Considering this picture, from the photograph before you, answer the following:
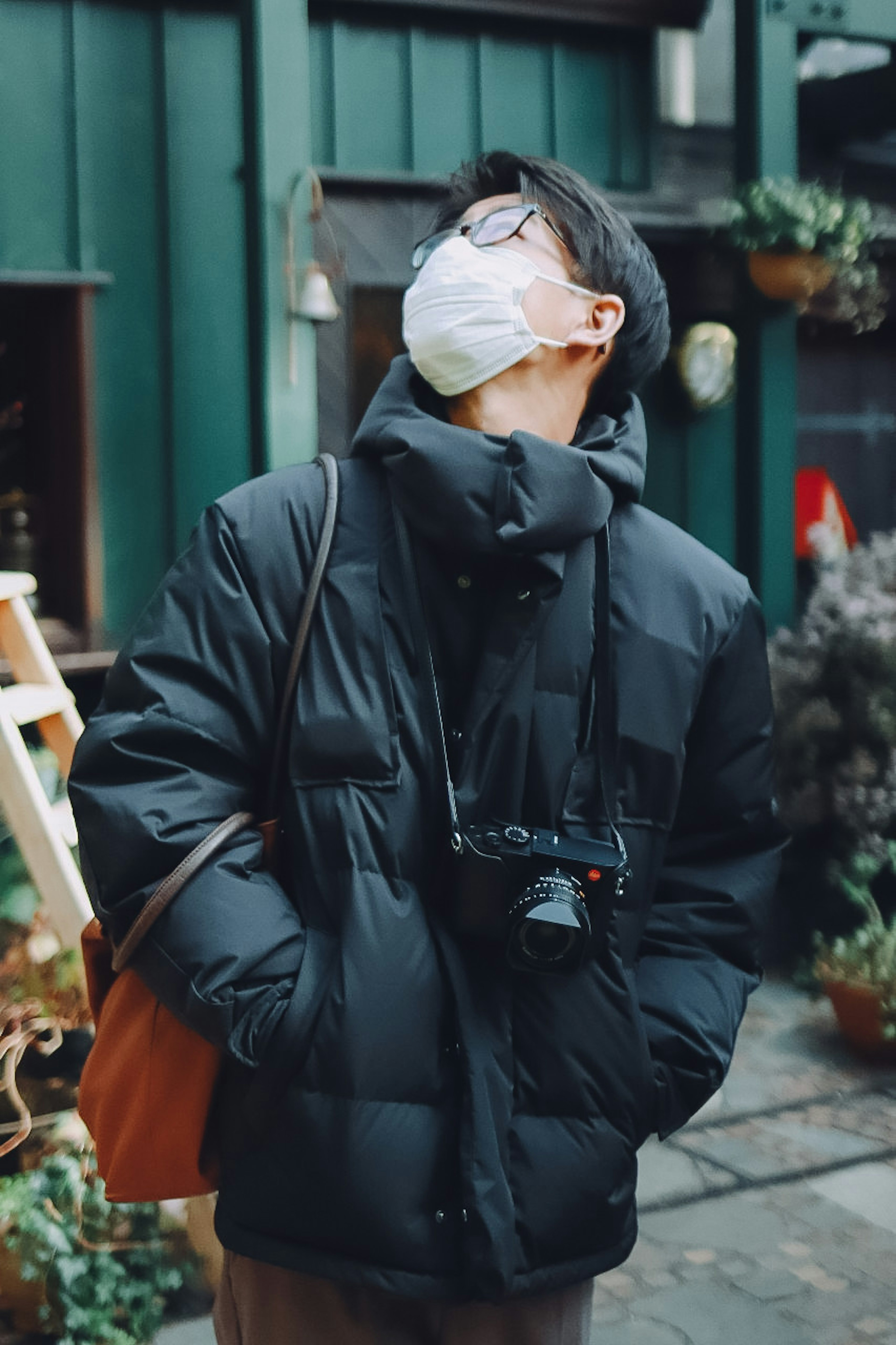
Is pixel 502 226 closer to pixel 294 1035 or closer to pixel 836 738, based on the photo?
pixel 294 1035

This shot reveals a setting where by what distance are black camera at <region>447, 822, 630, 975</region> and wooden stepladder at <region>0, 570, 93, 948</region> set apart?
4.09ft

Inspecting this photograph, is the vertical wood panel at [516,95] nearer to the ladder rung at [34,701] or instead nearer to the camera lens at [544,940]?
the ladder rung at [34,701]

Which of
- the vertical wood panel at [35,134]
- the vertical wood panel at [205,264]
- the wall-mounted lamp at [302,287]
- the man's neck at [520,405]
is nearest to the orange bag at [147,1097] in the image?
the man's neck at [520,405]

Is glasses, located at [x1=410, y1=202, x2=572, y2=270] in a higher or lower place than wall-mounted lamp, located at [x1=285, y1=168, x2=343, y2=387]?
lower

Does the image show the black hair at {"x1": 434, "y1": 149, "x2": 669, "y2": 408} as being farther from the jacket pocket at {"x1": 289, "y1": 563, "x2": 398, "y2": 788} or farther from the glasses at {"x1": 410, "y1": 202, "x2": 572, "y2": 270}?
the jacket pocket at {"x1": 289, "y1": 563, "x2": 398, "y2": 788}

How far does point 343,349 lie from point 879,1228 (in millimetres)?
3145

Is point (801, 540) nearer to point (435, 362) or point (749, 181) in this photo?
point (749, 181)

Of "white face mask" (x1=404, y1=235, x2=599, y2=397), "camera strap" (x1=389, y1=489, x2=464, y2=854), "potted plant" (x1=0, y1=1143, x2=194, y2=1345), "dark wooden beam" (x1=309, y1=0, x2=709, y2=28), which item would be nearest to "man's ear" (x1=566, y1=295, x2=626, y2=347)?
"white face mask" (x1=404, y1=235, x2=599, y2=397)

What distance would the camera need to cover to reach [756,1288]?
310 cm

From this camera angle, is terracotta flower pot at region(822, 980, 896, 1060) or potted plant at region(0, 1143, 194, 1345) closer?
potted plant at region(0, 1143, 194, 1345)

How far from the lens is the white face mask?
1839 mm

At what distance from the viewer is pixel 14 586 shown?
3.08 metres

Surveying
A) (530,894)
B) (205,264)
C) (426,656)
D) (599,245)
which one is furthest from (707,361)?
(530,894)

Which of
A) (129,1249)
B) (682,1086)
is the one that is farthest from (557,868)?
(129,1249)
